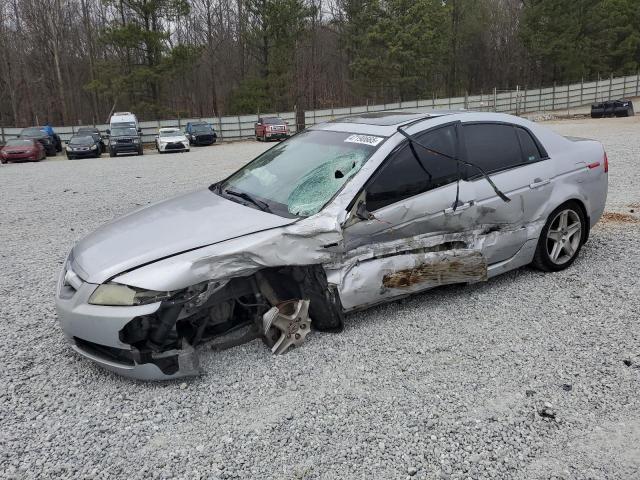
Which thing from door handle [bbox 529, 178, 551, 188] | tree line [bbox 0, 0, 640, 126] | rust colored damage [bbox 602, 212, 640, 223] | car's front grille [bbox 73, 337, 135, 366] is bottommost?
rust colored damage [bbox 602, 212, 640, 223]

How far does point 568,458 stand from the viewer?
8.13ft

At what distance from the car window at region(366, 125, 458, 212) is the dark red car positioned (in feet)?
74.3

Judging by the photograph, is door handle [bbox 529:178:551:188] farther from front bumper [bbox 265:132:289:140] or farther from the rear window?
front bumper [bbox 265:132:289:140]

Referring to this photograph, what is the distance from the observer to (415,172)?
388cm

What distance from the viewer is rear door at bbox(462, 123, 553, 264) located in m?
4.16

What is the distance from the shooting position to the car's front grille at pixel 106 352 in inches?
122

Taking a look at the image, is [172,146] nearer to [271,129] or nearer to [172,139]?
[172,139]

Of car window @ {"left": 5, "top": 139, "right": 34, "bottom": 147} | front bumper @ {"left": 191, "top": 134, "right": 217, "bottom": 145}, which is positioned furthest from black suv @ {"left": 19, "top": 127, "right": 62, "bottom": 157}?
front bumper @ {"left": 191, "top": 134, "right": 217, "bottom": 145}

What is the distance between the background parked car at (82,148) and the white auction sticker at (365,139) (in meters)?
22.7

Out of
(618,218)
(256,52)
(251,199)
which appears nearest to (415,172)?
(251,199)

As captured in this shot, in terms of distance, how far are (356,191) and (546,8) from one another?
51.5 meters

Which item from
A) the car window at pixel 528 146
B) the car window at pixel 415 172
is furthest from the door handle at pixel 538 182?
the car window at pixel 415 172

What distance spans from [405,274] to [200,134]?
28485 mm

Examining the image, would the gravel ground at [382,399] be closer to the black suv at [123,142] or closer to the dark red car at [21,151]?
the dark red car at [21,151]
